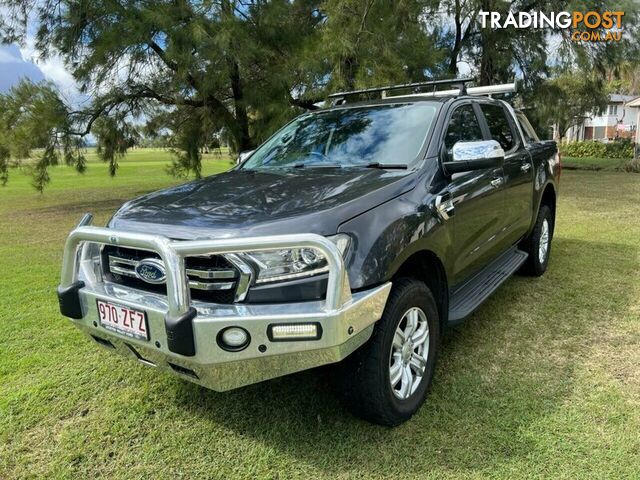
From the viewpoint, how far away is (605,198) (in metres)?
11.3

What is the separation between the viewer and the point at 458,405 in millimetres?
2775

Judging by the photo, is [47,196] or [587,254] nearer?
[587,254]

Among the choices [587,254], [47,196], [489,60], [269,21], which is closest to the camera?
[587,254]

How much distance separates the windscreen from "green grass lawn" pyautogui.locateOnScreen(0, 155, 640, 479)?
1.39 meters

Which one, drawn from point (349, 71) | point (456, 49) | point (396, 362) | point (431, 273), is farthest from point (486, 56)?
point (396, 362)

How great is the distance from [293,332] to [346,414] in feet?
3.03

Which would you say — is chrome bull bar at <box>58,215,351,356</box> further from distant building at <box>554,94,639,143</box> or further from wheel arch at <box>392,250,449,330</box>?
distant building at <box>554,94,639,143</box>

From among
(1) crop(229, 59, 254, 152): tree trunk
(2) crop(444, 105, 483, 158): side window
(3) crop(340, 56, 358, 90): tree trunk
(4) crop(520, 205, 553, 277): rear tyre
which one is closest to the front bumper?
(2) crop(444, 105, 483, 158): side window

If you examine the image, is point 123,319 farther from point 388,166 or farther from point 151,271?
point 388,166

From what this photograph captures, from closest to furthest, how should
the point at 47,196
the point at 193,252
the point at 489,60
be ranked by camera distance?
the point at 193,252
the point at 489,60
the point at 47,196

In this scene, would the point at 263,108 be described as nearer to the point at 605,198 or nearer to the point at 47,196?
the point at 605,198

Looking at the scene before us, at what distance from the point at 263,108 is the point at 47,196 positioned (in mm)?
9688

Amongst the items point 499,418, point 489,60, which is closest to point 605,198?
point 489,60

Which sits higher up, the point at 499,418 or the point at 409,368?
the point at 409,368
